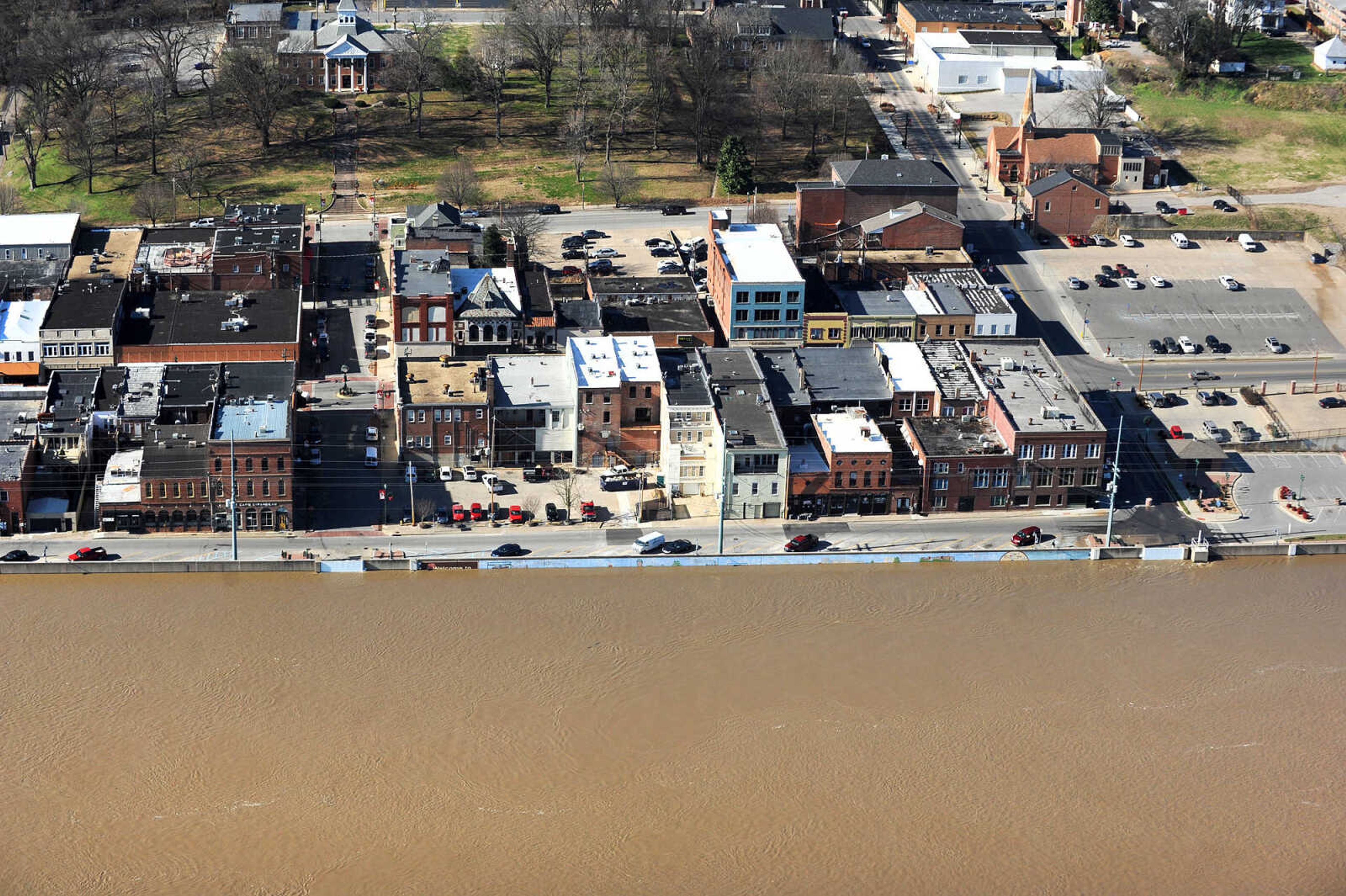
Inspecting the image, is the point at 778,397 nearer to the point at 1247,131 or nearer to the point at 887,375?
the point at 887,375

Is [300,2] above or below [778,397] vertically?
above

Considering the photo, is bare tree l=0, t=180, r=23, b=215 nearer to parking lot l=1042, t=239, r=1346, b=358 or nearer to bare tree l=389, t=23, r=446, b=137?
bare tree l=389, t=23, r=446, b=137

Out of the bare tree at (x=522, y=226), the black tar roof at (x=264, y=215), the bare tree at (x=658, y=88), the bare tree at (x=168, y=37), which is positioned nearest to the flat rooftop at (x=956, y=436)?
the bare tree at (x=522, y=226)

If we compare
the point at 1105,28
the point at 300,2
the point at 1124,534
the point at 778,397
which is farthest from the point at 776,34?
the point at 1124,534

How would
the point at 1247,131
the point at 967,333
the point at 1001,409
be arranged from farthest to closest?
1. the point at 1247,131
2. the point at 967,333
3. the point at 1001,409

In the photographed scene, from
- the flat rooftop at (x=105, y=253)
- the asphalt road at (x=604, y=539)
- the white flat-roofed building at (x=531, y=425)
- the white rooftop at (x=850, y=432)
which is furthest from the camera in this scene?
the flat rooftop at (x=105, y=253)

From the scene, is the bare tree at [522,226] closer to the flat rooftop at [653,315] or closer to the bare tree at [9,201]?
the flat rooftop at [653,315]
